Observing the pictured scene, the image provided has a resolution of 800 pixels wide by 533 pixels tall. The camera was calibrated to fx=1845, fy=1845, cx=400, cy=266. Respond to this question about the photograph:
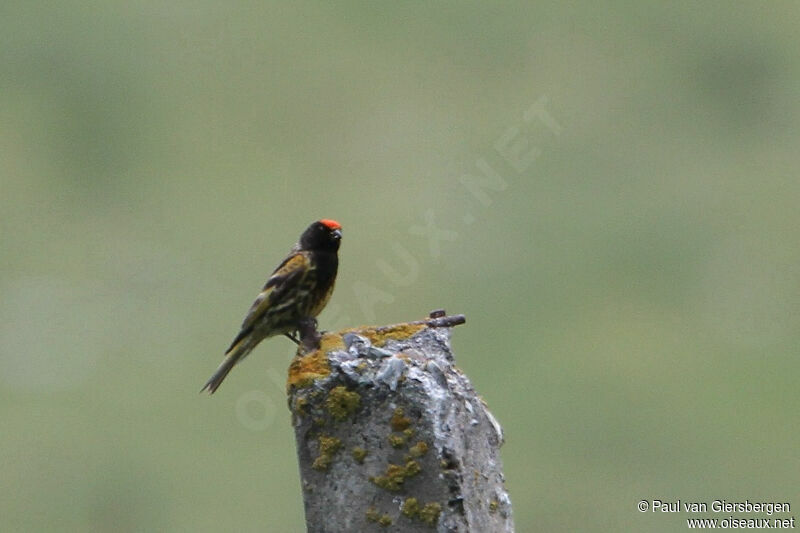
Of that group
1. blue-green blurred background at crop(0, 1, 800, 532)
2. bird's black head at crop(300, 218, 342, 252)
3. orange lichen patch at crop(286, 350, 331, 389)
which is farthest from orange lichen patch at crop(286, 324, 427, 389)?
blue-green blurred background at crop(0, 1, 800, 532)

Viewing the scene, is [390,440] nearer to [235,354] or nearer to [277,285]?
[277,285]

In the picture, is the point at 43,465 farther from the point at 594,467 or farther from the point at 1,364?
the point at 594,467

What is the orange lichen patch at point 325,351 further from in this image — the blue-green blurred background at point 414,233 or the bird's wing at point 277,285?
the blue-green blurred background at point 414,233

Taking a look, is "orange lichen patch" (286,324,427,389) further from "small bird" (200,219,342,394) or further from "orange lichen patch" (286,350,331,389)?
"small bird" (200,219,342,394)

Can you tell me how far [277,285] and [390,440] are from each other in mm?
4591

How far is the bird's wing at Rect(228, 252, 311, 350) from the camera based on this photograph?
470 inches

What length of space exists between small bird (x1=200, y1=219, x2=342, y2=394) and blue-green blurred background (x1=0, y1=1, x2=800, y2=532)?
2383 cm

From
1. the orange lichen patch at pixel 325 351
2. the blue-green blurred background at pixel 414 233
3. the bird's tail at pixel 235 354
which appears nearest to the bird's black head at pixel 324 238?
the bird's tail at pixel 235 354

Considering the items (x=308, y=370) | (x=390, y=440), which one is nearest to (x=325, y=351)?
(x=308, y=370)

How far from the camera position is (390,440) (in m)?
7.60

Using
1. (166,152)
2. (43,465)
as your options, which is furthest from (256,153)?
(43,465)

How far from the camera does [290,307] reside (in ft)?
39.5

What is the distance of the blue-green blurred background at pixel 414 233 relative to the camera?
49281 mm

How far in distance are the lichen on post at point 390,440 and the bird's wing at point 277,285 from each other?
3974mm
